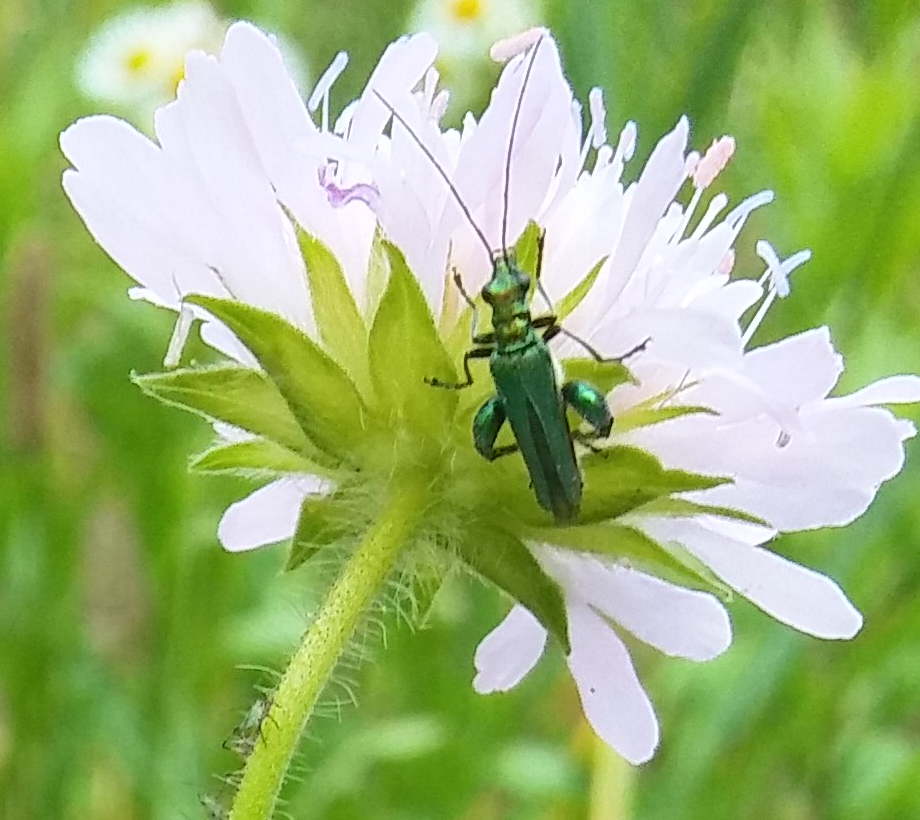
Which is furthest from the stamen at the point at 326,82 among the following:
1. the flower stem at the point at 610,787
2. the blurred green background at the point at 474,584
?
the flower stem at the point at 610,787

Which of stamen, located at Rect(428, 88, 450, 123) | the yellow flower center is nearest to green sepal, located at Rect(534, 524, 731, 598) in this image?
stamen, located at Rect(428, 88, 450, 123)

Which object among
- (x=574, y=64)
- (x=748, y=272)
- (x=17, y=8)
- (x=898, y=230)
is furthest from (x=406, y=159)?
(x=17, y=8)

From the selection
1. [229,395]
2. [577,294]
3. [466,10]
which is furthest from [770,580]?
[466,10]

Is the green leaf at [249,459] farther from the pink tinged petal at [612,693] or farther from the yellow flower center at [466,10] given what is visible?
the yellow flower center at [466,10]

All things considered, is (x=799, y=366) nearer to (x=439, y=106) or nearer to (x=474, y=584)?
(x=439, y=106)

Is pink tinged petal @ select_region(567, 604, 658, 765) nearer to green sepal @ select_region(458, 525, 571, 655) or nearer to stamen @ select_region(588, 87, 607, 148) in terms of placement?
green sepal @ select_region(458, 525, 571, 655)

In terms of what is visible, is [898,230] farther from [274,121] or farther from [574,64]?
[274,121]

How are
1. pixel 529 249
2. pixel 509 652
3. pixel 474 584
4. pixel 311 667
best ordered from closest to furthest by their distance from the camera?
pixel 311 667 → pixel 529 249 → pixel 509 652 → pixel 474 584
